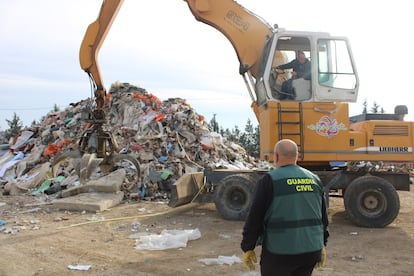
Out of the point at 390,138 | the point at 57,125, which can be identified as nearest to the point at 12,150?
the point at 57,125

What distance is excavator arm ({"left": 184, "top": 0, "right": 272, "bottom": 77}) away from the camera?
8.95 m

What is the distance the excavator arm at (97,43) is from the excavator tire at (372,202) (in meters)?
5.19

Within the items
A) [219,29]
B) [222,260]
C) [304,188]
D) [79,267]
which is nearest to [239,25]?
[219,29]

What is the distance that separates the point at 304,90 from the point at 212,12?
2.64 metres

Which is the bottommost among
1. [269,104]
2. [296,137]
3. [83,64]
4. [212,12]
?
[296,137]

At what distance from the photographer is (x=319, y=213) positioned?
322cm

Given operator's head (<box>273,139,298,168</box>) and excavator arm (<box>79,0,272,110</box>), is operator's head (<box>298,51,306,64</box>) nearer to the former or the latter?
excavator arm (<box>79,0,272,110</box>)

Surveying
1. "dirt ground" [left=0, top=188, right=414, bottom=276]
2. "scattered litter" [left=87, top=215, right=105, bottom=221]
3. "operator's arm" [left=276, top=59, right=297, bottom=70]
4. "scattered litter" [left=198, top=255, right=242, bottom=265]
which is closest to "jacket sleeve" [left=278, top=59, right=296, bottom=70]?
"operator's arm" [left=276, top=59, right=297, bottom=70]

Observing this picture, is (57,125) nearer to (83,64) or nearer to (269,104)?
(83,64)

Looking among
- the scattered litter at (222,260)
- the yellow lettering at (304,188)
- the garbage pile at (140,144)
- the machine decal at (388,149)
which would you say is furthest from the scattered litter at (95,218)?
the yellow lettering at (304,188)

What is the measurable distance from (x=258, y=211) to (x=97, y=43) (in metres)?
7.00

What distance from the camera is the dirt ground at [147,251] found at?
5.37 metres

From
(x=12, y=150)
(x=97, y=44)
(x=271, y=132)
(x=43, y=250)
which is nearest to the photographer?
(x=43, y=250)

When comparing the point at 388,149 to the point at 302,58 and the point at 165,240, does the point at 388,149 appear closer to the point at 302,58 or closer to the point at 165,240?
the point at 302,58
